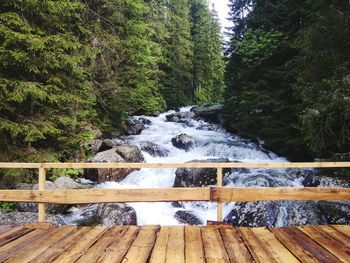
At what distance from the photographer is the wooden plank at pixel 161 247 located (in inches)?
150

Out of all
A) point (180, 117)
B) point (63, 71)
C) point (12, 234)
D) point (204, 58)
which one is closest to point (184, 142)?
point (63, 71)

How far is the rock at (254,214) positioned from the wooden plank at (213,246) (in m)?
4.13

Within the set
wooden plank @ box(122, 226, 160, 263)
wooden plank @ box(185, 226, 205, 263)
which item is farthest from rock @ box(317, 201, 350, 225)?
wooden plank @ box(122, 226, 160, 263)

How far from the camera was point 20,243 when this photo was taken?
444cm

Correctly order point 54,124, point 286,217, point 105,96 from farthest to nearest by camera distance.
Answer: point 105,96, point 54,124, point 286,217

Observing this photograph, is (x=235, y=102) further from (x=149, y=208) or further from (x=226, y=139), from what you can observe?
(x=149, y=208)

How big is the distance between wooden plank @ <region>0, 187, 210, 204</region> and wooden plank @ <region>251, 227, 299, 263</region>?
3.24 feet

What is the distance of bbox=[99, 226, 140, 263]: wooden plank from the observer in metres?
3.84

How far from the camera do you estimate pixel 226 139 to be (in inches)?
792

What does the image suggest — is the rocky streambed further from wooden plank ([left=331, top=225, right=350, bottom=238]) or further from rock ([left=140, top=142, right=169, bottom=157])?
wooden plank ([left=331, top=225, right=350, bottom=238])

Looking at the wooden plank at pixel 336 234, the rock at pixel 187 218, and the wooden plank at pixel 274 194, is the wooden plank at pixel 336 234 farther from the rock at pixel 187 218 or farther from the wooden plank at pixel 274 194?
the rock at pixel 187 218

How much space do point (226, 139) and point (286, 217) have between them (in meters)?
11.0

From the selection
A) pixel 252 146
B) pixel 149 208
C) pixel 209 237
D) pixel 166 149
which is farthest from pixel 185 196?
pixel 252 146

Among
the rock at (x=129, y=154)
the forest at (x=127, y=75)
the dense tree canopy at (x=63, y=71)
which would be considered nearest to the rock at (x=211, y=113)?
the forest at (x=127, y=75)
